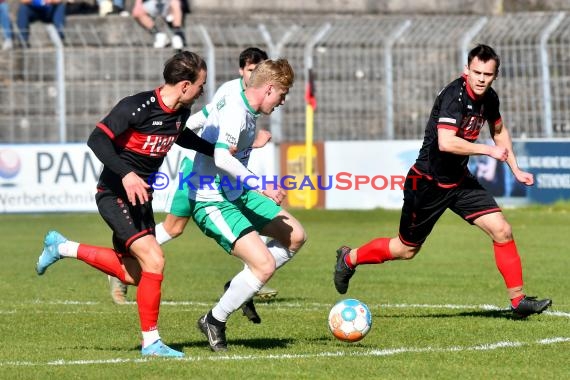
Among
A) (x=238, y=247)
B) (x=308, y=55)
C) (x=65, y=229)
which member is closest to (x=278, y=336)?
(x=238, y=247)

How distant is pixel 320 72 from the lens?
24891mm

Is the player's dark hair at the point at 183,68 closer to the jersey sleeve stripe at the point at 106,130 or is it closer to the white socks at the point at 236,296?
the jersey sleeve stripe at the point at 106,130

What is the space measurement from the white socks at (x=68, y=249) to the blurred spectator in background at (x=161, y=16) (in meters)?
15.1

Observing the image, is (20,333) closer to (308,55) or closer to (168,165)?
(168,165)

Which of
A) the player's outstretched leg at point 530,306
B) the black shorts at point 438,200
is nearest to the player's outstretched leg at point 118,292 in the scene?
the black shorts at point 438,200

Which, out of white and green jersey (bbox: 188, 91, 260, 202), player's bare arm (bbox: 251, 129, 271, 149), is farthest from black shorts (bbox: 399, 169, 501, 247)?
white and green jersey (bbox: 188, 91, 260, 202)

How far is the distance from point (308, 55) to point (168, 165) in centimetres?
361

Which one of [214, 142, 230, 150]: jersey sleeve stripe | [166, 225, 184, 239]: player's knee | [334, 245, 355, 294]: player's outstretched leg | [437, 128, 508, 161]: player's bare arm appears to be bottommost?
[334, 245, 355, 294]: player's outstretched leg

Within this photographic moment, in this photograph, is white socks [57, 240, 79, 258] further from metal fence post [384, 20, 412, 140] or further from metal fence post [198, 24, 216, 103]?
metal fence post [384, 20, 412, 140]

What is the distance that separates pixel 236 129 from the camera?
874cm

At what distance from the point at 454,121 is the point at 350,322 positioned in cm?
215

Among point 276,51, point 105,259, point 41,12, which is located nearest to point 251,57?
point 105,259

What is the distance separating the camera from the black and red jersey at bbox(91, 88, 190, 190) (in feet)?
27.1

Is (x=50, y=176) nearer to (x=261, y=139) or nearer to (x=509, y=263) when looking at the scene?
(x=261, y=139)
